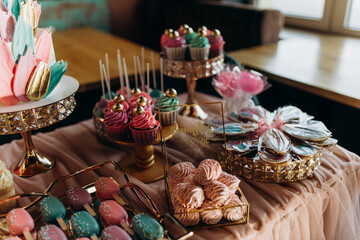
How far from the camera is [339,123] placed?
170 centimetres

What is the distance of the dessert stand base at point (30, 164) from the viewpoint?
2.92ft

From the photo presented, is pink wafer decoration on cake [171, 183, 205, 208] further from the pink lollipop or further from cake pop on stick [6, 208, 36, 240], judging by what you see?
the pink lollipop

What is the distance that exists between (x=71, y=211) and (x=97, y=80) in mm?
1180

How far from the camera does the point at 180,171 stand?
73 cm

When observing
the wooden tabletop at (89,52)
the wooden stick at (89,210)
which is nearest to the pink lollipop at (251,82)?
the wooden stick at (89,210)

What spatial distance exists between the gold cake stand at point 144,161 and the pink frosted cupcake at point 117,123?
0.07 feet

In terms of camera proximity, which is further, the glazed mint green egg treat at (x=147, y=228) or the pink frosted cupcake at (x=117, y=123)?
the pink frosted cupcake at (x=117, y=123)

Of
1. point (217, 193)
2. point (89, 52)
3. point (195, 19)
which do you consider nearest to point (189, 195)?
point (217, 193)

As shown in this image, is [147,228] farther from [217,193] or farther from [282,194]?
[282,194]

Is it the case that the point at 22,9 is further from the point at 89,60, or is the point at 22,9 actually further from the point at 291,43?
the point at 291,43

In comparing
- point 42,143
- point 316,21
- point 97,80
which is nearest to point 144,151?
point 42,143

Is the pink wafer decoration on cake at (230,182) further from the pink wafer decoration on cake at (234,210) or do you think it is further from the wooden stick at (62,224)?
the wooden stick at (62,224)

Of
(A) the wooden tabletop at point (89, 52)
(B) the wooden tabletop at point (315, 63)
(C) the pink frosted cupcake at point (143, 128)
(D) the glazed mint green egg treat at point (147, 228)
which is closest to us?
(D) the glazed mint green egg treat at point (147, 228)

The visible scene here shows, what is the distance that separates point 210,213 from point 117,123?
1.09 feet
